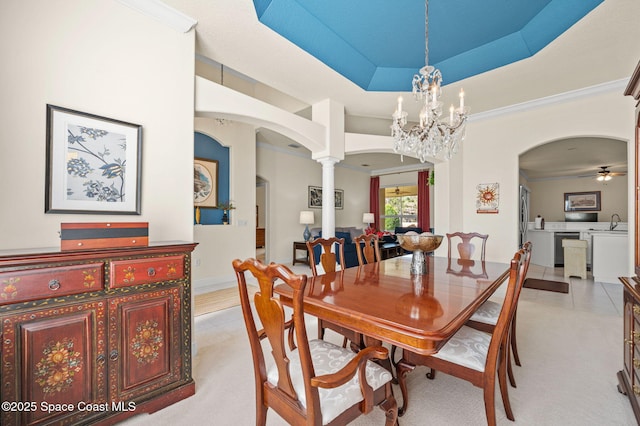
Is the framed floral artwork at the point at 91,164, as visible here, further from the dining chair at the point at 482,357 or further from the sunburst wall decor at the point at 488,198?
the sunburst wall decor at the point at 488,198

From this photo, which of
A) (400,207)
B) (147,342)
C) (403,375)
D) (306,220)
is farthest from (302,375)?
(400,207)

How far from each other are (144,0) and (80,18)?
467 millimetres

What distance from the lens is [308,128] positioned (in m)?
3.74

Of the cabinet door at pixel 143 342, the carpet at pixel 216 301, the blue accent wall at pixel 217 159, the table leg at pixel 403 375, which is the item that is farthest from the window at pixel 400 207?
the cabinet door at pixel 143 342

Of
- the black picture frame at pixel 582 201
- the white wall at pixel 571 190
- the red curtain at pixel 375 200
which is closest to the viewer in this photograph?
the white wall at pixel 571 190

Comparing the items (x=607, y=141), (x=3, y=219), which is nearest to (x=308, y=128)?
(x=3, y=219)

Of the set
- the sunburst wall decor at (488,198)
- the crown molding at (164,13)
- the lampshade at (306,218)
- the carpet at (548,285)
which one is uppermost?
the crown molding at (164,13)

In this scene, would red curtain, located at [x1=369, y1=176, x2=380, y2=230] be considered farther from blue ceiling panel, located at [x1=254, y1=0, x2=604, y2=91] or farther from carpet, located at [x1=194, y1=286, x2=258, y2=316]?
blue ceiling panel, located at [x1=254, y1=0, x2=604, y2=91]

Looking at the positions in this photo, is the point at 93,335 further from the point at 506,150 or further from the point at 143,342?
the point at 506,150

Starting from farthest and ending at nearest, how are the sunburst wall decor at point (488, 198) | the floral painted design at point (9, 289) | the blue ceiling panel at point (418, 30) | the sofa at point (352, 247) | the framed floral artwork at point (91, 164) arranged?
the sofa at point (352, 247) < the sunburst wall decor at point (488, 198) < the blue ceiling panel at point (418, 30) < the framed floral artwork at point (91, 164) < the floral painted design at point (9, 289)

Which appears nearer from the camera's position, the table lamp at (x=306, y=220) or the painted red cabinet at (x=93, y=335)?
the painted red cabinet at (x=93, y=335)

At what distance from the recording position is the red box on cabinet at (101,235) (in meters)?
1.41

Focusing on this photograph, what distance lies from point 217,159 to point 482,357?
4588mm

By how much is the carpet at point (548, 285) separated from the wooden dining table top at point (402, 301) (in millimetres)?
3266
